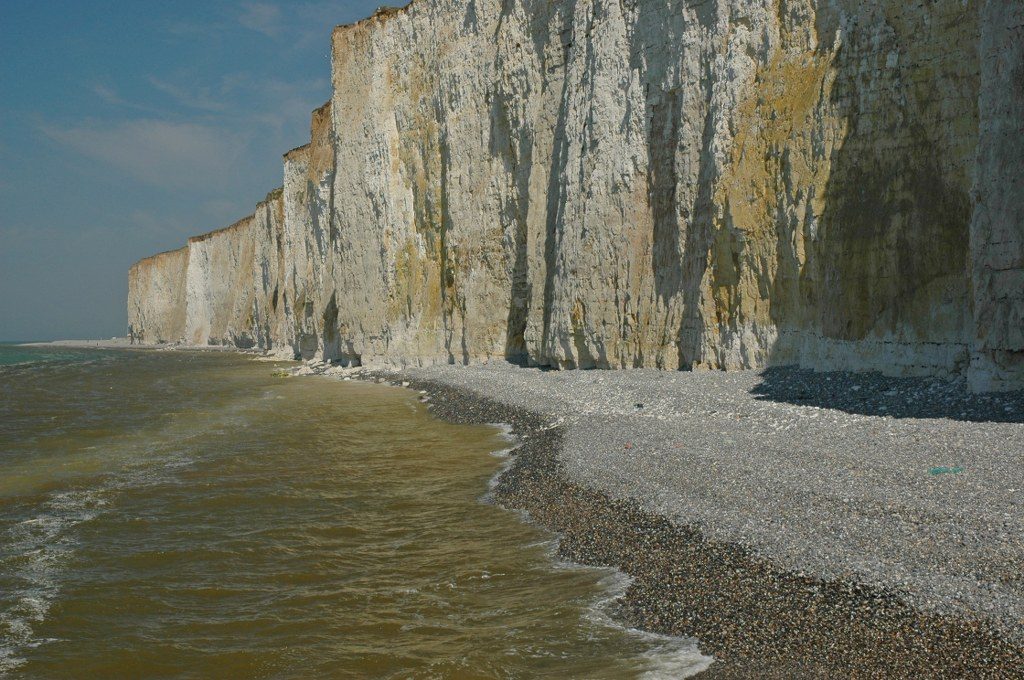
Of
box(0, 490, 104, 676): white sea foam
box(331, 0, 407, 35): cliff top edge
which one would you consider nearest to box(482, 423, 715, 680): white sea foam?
box(0, 490, 104, 676): white sea foam

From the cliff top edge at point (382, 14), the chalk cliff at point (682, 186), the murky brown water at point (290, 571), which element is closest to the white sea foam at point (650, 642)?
the murky brown water at point (290, 571)

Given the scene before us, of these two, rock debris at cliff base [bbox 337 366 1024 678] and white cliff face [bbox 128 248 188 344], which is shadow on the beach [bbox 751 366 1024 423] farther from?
white cliff face [bbox 128 248 188 344]

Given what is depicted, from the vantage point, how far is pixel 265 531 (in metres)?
8.29

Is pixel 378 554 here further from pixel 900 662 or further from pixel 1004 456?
pixel 1004 456

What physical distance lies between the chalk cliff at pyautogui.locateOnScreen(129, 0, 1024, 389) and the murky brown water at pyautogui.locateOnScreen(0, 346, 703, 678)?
6846 millimetres

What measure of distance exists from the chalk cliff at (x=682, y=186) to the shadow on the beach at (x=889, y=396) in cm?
38

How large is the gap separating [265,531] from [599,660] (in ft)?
16.1

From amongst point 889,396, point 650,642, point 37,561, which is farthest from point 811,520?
point 37,561

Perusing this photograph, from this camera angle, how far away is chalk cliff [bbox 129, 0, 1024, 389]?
11.5 meters

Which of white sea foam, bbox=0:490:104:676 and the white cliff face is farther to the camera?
the white cliff face

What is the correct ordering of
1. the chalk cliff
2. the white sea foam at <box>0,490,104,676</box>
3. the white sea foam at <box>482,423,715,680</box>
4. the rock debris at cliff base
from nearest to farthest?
the rock debris at cliff base < the white sea foam at <box>482,423,715,680</box> < the white sea foam at <box>0,490,104,676</box> < the chalk cliff

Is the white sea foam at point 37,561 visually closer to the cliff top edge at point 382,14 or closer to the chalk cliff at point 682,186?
the chalk cliff at point 682,186

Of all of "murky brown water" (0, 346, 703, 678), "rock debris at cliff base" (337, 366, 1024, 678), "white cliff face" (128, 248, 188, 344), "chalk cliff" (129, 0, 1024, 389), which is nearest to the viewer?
"rock debris at cliff base" (337, 366, 1024, 678)

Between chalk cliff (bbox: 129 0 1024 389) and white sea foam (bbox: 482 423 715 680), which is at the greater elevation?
chalk cliff (bbox: 129 0 1024 389)
